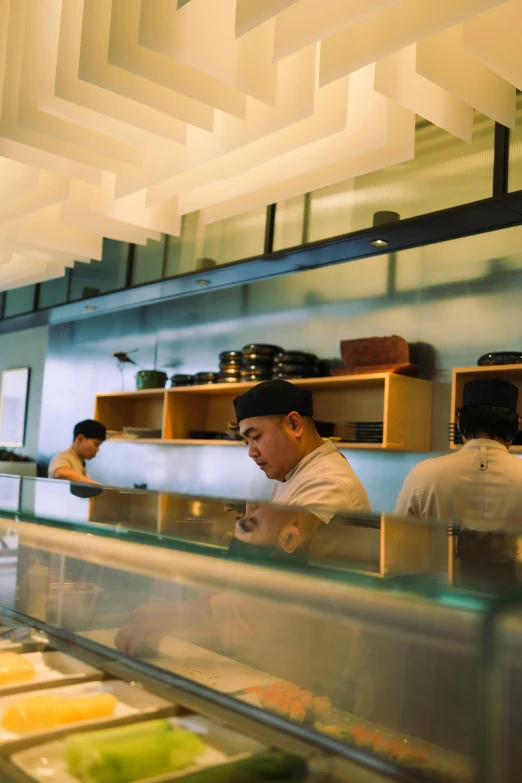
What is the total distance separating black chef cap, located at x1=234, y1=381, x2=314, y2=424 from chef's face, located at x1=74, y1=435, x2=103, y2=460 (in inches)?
115

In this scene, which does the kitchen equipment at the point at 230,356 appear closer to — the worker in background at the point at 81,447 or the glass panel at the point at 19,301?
Result: the worker in background at the point at 81,447

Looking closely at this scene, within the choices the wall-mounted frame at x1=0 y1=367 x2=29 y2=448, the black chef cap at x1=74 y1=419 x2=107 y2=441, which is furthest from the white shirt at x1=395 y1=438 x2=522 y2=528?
the wall-mounted frame at x1=0 y1=367 x2=29 y2=448

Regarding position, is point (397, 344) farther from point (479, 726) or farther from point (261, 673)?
point (479, 726)

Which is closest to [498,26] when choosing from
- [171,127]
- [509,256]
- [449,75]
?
[449,75]

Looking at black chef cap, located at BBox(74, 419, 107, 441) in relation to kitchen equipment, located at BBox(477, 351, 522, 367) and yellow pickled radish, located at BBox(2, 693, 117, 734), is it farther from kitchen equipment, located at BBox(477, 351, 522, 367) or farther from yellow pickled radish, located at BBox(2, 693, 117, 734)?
yellow pickled radish, located at BBox(2, 693, 117, 734)

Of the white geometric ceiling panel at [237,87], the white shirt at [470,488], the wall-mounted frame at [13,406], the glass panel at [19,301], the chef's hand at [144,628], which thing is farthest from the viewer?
the wall-mounted frame at [13,406]

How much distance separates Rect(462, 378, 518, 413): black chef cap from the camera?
97.7 inches

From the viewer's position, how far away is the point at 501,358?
360 cm

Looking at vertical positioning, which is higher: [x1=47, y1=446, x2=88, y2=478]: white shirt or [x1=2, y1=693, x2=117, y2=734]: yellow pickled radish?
[x1=47, y1=446, x2=88, y2=478]: white shirt

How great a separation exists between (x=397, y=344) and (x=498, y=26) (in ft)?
8.20

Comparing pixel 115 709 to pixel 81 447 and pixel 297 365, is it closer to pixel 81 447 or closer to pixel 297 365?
pixel 297 365

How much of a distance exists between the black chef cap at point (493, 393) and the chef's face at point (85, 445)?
3.20 metres

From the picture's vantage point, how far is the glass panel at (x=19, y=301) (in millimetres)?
5296

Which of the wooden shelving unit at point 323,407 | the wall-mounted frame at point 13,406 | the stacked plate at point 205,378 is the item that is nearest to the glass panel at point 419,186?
the wooden shelving unit at point 323,407
